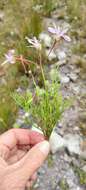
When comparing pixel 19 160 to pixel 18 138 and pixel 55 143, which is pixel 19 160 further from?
pixel 55 143

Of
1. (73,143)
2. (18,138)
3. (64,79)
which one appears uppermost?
(18,138)

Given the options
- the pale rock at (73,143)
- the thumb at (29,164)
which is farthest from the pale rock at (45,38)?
the thumb at (29,164)

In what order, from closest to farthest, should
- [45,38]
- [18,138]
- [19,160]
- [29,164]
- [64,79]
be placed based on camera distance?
[29,164]
[19,160]
[18,138]
[64,79]
[45,38]

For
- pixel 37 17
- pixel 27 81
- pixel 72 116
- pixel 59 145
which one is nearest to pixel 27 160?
pixel 59 145

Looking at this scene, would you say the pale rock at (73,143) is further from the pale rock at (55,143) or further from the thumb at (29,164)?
the thumb at (29,164)

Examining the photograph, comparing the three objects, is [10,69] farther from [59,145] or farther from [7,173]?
[7,173]

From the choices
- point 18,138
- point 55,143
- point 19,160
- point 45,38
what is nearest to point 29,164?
point 19,160

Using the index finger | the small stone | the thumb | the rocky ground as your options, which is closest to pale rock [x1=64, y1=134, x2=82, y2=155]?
the rocky ground
